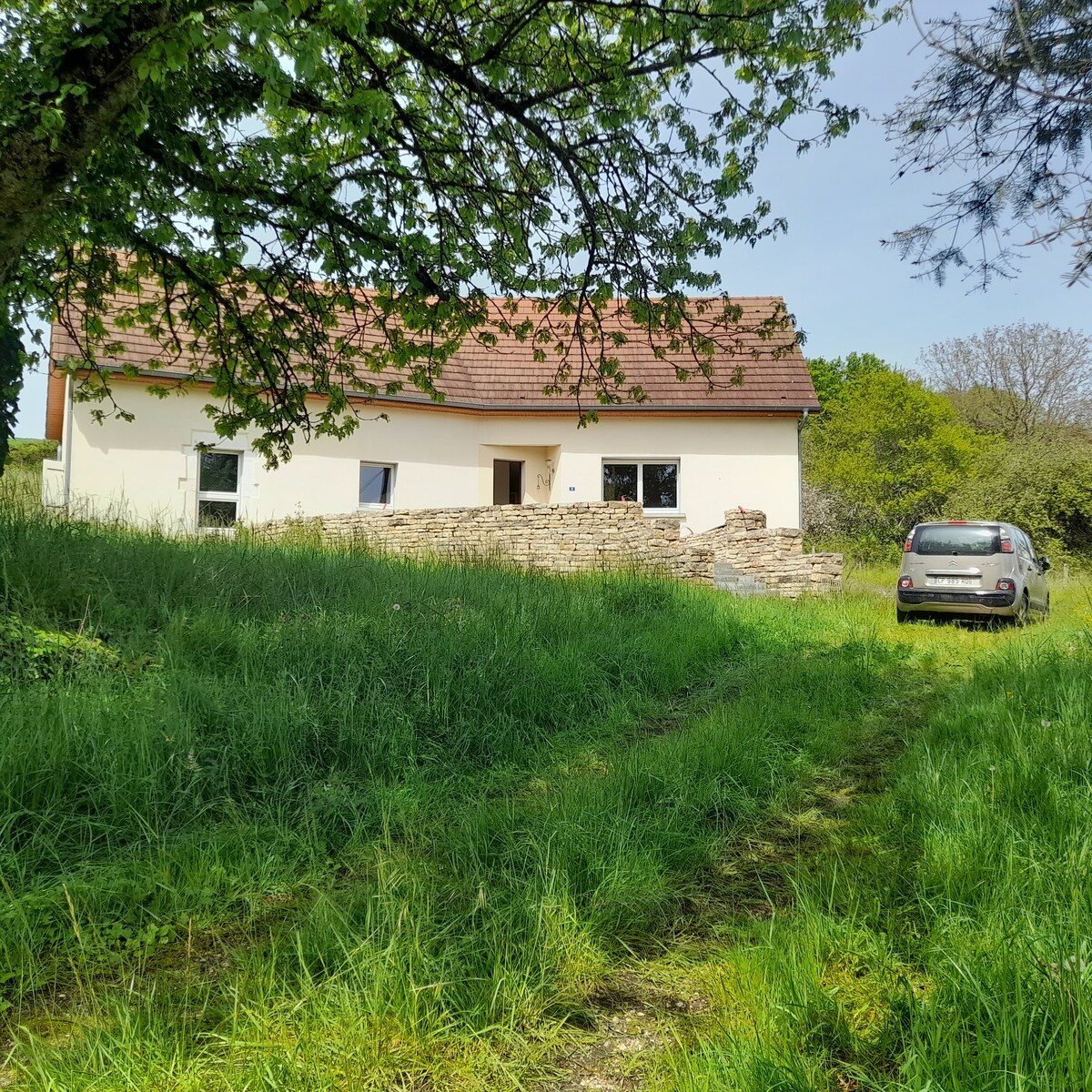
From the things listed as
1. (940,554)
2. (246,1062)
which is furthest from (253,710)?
(940,554)

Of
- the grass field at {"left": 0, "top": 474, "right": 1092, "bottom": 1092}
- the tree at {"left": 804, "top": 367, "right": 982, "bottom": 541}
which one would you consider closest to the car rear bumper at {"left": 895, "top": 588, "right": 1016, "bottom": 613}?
the grass field at {"left": 0, "top": 474, "right": 1092, "bottom": 1092}

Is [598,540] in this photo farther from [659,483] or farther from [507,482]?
[507,482]

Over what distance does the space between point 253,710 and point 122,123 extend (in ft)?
12.4

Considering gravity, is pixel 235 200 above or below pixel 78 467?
above

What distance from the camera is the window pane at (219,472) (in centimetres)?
1659

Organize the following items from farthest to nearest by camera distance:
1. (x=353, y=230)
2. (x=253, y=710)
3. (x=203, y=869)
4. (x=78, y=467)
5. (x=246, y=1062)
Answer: (x=78, y=467), (x=353, y=230), (x=253, y=710), (x=203, y=869), (x=246, y=1062)

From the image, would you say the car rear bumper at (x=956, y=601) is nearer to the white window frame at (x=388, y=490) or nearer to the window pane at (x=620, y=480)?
the window pane at (x=620, y=480)

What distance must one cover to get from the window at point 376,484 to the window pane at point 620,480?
5427 millimetres

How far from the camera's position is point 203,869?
3053mm

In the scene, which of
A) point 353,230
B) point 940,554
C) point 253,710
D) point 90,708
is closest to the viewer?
point 90,708

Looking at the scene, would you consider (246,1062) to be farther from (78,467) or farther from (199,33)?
(78,467)

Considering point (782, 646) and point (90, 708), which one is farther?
point (782, 646)

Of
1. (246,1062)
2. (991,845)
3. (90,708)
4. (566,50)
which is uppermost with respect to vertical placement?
(566,50)

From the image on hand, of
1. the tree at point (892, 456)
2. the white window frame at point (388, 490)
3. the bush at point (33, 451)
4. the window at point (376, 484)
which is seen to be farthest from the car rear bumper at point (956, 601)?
the bush at point (33, 451)
